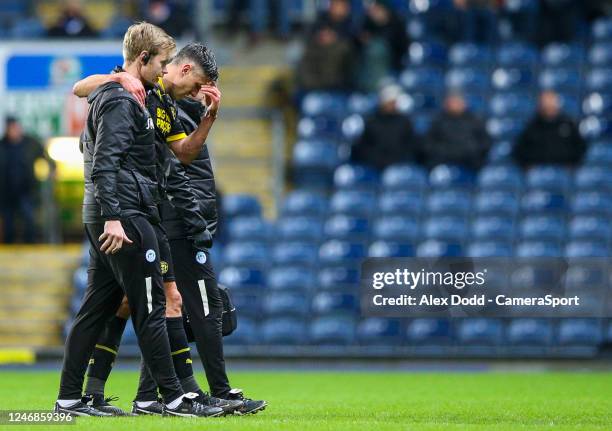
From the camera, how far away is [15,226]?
59.3ft

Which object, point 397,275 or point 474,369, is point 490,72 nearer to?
point 474,369

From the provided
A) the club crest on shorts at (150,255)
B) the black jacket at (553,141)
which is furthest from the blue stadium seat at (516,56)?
the club crest on shorts at (150,255)

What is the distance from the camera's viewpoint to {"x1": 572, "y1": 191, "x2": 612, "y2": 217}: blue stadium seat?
16.6 m

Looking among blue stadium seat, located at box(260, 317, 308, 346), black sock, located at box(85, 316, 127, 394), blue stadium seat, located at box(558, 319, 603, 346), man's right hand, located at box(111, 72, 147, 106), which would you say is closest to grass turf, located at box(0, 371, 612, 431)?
black sock, located at box(85, 316, 127, 394)

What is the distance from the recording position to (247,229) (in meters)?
17.0

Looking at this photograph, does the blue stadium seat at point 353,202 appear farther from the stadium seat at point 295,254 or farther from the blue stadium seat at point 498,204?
the blue stadium seat at point 498,204

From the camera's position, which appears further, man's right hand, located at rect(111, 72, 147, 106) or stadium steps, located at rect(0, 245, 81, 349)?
stadium steps, located at rect(0, 245, 81, 349)

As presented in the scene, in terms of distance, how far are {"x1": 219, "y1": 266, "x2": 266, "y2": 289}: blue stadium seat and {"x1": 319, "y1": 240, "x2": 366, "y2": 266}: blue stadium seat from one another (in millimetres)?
762

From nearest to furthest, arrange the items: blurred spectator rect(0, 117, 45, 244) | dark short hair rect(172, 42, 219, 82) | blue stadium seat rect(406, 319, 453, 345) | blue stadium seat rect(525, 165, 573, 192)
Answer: dark short hair rect(172, 42, 219, 82) → blue stadium seat rect(406, 319, 453, 345) → blue stadium seat rect(525, 165, 573, 192) → blurred spectator rect(0, 117, 45, 244)

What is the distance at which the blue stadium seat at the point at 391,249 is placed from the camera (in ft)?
53.4

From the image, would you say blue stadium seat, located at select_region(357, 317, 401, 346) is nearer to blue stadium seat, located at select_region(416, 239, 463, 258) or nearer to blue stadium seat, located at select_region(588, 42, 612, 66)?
blue stadium seat, located at select_region(416, 239, 463, 258)

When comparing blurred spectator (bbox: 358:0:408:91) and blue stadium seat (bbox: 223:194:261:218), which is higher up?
blurred spectator (bbox: 358:0:408:91)

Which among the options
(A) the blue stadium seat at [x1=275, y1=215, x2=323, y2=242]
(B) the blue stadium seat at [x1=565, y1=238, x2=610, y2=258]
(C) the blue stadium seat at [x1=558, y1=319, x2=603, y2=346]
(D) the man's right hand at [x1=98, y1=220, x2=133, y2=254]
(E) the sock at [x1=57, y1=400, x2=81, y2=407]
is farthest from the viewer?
(A) the blue stadium seat at [x1=275, y1=215, x2=323, y2=242]

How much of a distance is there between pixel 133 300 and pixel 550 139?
1035cm
